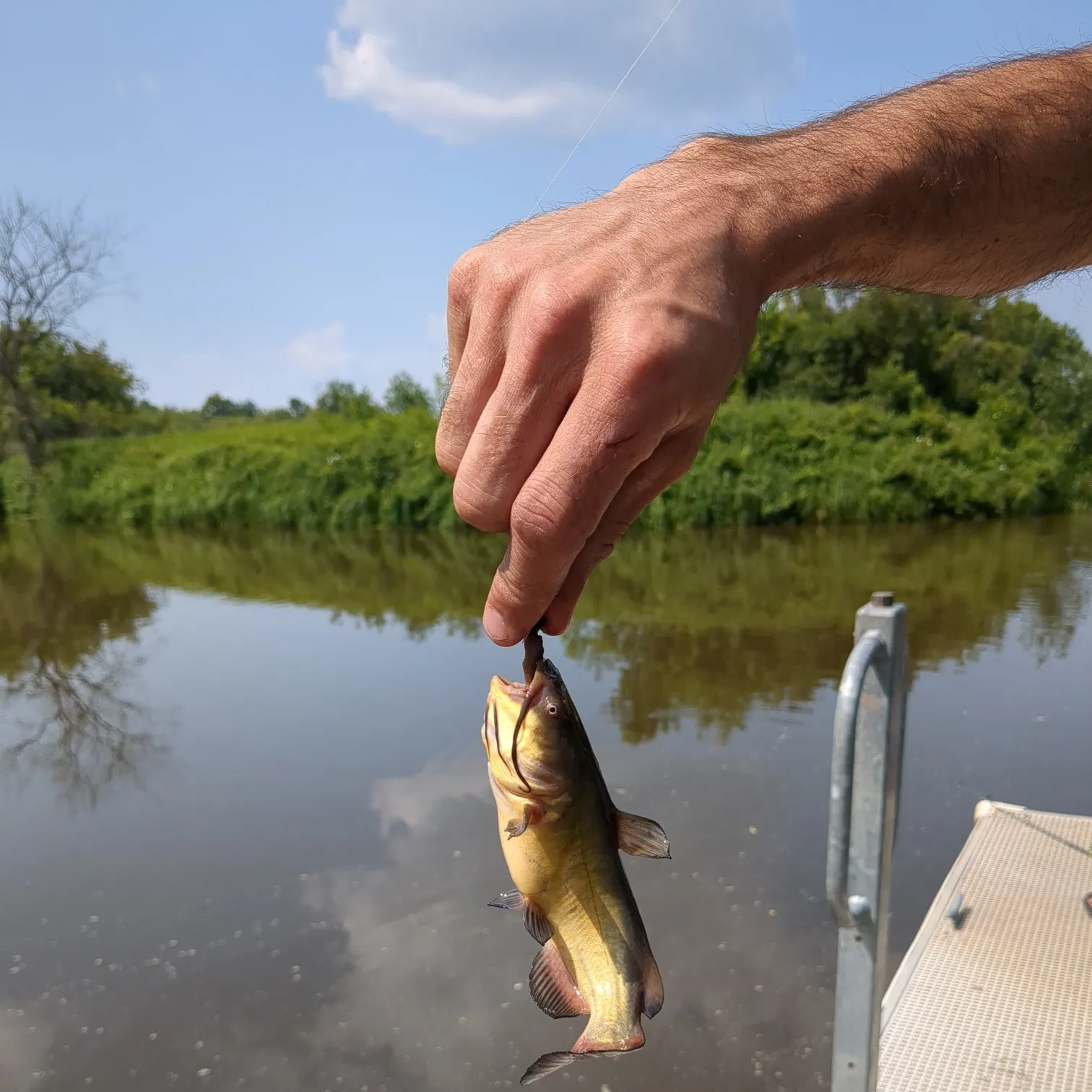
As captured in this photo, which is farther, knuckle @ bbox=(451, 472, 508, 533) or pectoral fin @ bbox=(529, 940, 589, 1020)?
pectoral fin @ bbox=(529, 940, 589, 1020)

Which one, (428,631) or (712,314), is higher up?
(712,314)

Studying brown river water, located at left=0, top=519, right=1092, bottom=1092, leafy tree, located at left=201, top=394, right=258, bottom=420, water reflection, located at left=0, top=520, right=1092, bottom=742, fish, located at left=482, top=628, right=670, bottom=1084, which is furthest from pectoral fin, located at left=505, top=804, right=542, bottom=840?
leafy tree, located at left=201, top=394, right=258, bottom=420

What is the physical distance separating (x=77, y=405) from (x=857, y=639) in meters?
40.0

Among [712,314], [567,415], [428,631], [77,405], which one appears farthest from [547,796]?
[77,405]

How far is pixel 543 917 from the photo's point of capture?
1.87 meters

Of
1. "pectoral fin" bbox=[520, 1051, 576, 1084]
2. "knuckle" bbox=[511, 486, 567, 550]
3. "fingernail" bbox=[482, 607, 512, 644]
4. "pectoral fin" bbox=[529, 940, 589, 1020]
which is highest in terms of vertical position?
"knuckle" bbox=[511, 486, 567, 550]

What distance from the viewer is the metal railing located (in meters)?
2.22

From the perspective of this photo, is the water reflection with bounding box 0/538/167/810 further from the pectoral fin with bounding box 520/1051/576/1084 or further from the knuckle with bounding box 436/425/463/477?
the knuckle with bounding box 436/425/463/477

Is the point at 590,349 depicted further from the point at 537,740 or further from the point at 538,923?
the point at 538,923

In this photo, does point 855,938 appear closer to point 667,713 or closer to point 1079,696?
point 667,713

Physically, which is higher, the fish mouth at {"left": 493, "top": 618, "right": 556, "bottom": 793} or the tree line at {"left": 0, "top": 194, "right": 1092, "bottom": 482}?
the tree line at {"left": 0, "top": 194, "right": 1092, "bottom": 482}

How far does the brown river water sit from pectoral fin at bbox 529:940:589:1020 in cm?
269

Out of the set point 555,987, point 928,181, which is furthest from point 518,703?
point 928,181

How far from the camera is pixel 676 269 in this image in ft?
4.05
